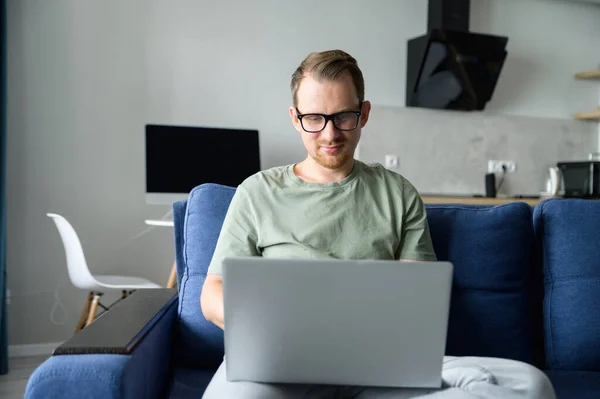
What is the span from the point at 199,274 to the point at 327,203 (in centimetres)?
41

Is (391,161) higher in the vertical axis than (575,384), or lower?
higher

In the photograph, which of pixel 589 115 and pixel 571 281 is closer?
pixel 571 281

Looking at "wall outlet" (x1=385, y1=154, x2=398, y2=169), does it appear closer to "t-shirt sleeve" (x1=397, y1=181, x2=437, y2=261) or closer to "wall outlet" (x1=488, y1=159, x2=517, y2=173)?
"wall outlet" (x1=488, y1=159, x2=517, y2=173)

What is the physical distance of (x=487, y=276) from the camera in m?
1.75

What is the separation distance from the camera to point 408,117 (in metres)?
4.65

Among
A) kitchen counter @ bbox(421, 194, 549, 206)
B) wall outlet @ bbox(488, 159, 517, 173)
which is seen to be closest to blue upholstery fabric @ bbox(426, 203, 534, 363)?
kitchen counter @ bbox(421, 194, 549, 206)

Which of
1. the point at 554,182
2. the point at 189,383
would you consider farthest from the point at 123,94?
the point at 554,182

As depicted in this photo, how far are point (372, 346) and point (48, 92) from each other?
3216mm

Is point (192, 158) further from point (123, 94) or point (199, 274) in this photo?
point (199, 274)


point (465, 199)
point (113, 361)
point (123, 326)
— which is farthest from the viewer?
point (465, 199)

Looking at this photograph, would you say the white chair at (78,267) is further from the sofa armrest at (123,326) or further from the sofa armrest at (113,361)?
the sofa armrest at (113,361)

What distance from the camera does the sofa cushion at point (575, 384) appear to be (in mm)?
1557

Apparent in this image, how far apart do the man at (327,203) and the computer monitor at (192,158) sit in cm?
213

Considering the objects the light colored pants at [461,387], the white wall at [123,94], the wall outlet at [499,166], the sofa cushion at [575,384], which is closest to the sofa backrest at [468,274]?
the sofa cushion at [575,384]
